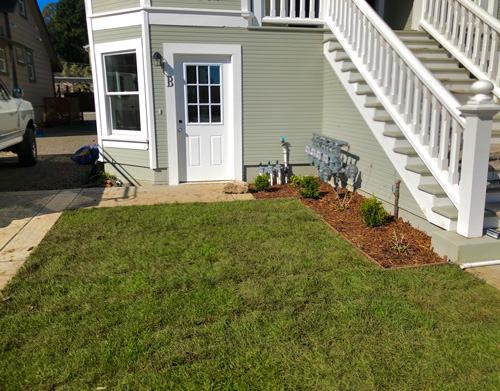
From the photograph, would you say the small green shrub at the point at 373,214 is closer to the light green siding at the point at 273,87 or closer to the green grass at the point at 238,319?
the green grass at the point at 238,319

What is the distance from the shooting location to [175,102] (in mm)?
7465

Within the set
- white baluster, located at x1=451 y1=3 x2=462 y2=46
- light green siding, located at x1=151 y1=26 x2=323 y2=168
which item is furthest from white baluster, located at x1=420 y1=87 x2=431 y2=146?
light green siding, located at x1=151 y1=26 x2=323 y2=168

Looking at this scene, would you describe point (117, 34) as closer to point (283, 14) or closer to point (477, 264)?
point (283, 14)

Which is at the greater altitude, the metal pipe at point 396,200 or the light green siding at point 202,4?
the light green siding at point 202,4

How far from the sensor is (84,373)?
2629mm

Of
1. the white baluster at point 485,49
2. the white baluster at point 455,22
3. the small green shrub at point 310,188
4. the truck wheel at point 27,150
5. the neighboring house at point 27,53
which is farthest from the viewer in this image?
the neighboring house at point 27,53

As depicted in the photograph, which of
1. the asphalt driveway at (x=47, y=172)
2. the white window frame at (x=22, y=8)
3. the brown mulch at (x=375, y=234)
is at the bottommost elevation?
the brown mulch at (x=375, y=234)

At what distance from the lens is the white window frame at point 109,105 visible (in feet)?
24.3

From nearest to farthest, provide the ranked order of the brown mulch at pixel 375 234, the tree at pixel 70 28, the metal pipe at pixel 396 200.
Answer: the brown mulch at pixel 375 234 < the metal pipe at pixel 396 200 < the tree at pixel 70 28

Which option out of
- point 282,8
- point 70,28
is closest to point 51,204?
point 282,8

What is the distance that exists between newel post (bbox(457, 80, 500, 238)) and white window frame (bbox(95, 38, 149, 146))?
203 inches

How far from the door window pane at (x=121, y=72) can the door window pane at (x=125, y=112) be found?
160 mm

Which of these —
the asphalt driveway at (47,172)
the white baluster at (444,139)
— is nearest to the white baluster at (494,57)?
the white baluster at (444,139)

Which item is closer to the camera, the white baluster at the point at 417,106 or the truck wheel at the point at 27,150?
the white baluster at the point at 417,106
